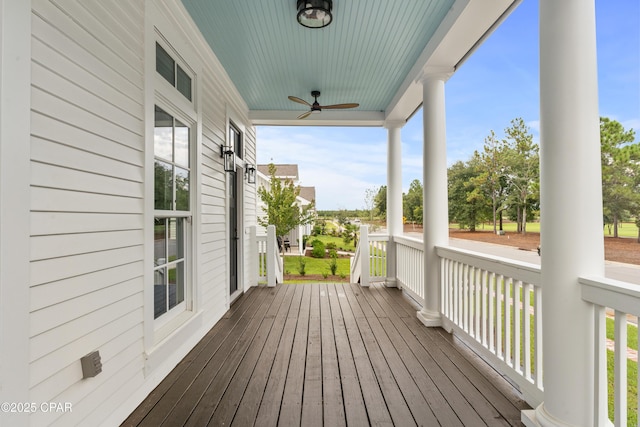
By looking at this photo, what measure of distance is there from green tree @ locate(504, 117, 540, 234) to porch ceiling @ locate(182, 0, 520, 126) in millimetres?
978

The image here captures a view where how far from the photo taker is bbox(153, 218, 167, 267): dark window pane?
93.2 inches

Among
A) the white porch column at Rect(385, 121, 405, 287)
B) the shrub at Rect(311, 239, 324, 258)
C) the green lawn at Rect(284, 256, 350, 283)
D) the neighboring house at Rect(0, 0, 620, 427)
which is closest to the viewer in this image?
the neighboring house at Rect(0, 0, 620, 427)

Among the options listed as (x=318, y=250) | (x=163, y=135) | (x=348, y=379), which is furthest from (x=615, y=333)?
(x=318, y=250)

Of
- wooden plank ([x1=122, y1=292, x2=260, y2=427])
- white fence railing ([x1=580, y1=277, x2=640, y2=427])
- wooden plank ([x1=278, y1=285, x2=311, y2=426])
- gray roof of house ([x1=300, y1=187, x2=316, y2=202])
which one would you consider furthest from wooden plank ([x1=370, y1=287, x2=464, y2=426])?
gray roof of house ([x1=300, y1=187, x2=316, y2=202])

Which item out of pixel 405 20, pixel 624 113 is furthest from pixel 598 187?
pixel 405 20

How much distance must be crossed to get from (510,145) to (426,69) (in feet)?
4.77

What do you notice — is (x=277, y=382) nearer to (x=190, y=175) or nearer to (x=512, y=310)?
(x=512, y=310)

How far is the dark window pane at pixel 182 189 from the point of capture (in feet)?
9.09

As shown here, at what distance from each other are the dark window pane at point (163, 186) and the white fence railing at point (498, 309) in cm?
251

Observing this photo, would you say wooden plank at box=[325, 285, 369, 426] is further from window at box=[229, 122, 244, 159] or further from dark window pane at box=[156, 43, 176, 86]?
window at box=[229, 122, 244, 159]

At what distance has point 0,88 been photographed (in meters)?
1.15

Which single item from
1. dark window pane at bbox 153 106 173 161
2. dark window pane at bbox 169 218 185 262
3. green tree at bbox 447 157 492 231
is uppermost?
dark window pane at bbox 153 106 173 161

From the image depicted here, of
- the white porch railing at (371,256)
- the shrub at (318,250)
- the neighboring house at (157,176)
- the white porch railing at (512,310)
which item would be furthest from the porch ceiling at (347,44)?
the shrub at (318,250)

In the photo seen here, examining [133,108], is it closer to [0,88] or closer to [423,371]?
[0,88]
